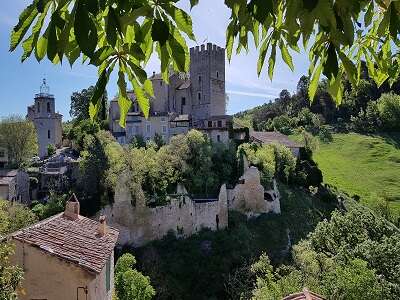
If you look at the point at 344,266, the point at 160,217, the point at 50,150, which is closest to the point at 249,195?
the point at 160,217

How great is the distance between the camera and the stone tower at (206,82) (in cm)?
5631

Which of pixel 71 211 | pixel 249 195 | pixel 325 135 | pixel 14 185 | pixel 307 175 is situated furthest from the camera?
pixel 325 135

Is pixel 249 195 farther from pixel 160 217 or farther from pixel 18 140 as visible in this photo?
pixel 18 140

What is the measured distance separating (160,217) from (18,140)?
70.5ft

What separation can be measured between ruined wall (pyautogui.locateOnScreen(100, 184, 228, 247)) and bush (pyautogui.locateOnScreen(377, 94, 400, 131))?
1974 inches

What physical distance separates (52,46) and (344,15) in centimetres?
122

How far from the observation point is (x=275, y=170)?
46938 millimetres

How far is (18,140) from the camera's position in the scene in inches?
2020

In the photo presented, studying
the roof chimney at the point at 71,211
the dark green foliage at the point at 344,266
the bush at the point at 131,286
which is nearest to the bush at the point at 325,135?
the dark green foliage at the point at 344,266

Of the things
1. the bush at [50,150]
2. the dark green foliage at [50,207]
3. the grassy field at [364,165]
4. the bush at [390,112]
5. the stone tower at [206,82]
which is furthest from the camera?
the bush at [390,112]

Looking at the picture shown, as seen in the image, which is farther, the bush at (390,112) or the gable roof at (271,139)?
the bush at (390,112)

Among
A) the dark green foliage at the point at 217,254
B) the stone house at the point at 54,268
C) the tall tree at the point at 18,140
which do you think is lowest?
the dark green foliage at the point at 217,254

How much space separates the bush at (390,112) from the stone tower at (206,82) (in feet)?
116

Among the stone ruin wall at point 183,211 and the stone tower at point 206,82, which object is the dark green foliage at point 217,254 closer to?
the stone ruin wall at point 183,211
